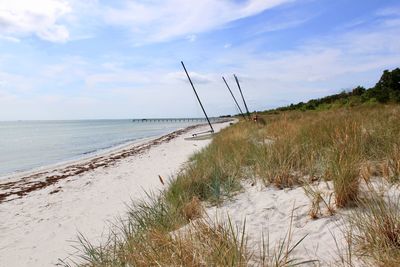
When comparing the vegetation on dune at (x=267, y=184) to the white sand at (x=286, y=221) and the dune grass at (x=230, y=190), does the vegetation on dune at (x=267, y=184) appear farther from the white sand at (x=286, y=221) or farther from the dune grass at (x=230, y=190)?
the white sand at (x=286, y=221)

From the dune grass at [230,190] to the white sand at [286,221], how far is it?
6.4 inches

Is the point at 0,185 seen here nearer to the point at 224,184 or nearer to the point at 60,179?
the point at 60,179

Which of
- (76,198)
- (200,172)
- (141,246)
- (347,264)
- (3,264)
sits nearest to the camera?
(347,264)

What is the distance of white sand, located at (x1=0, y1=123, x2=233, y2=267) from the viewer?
592cm

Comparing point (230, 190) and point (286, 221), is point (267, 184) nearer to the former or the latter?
point (230, 190)

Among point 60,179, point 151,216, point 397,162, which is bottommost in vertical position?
point 60,179

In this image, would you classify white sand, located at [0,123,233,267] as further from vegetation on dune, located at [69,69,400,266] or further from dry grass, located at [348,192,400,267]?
dry grass, located at [348,192,400,267]

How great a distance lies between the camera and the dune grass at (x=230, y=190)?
279cm

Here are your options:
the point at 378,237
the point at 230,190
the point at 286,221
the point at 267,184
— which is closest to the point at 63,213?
the point at 230,190

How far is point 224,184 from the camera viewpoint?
5.69 meters

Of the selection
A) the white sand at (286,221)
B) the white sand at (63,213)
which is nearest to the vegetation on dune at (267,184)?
the white sand at (286,221)

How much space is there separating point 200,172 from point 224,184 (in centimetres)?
88

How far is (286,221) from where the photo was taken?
12.3 feet

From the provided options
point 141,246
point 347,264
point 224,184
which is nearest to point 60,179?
point 224,184
